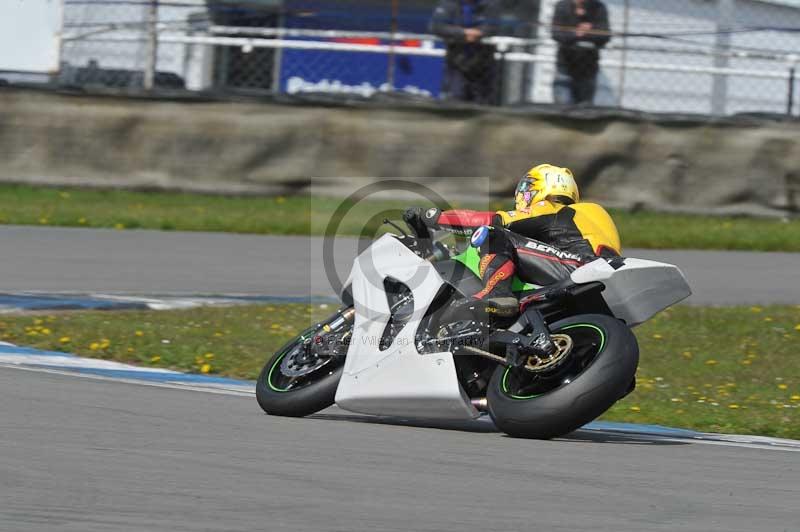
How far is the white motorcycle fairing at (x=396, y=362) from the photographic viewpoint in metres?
6.08

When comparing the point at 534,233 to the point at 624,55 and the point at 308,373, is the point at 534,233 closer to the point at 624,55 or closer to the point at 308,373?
the point at 308,373

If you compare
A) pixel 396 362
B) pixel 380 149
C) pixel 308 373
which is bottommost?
pixel 308 373

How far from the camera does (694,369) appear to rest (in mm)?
8305

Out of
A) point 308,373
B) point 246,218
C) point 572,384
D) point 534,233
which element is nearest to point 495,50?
point 246,218

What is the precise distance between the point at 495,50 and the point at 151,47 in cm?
350

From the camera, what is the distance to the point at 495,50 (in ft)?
45.8

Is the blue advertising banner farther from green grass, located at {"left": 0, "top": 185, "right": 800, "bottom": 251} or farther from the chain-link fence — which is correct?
green grass, located at {"left": 0, "top": 185, "right": 800, "bottom": 251}

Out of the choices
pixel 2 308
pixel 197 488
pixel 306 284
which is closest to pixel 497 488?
pixel 197 488

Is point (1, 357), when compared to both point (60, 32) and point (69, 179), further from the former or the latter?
point (60, 32)

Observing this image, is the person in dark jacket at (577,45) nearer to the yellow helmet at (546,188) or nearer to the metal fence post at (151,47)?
the metal fence post at (151,47)

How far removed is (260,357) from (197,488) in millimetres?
3852

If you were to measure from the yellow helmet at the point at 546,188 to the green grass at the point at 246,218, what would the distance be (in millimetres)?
5839

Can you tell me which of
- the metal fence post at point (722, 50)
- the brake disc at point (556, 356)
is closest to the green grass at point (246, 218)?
the metal fence post at point (722, 50)

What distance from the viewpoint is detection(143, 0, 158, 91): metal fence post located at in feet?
46.1
